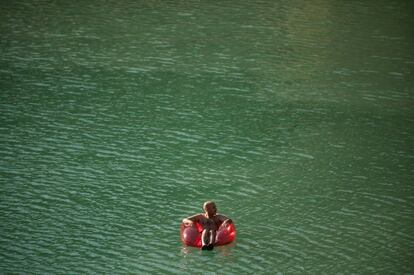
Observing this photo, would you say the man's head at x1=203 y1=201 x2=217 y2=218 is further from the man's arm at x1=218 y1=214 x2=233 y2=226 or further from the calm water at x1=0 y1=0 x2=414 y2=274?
the calm water at x1=0 y1=0 x2=414 y2=274

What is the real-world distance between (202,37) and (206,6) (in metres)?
4.10

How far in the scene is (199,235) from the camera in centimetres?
1170

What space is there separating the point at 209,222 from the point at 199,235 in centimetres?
27

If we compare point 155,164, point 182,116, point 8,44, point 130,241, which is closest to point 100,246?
point 130,241

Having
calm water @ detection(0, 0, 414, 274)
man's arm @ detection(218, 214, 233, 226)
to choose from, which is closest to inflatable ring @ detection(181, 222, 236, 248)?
man's arm @ detection(218, 214, 233, 226)

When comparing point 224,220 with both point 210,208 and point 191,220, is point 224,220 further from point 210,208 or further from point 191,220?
point 191,220

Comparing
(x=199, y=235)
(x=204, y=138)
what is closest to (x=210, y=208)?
(x=199, y=235)

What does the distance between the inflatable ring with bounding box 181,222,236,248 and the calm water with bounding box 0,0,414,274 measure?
16 centimetres

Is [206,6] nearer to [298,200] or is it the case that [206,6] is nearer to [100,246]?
[298,200]

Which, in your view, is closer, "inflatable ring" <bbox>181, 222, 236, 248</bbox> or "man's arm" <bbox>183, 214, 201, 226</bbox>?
"inflatable ring" <bbox>181, 222, 236, 248</bbox>

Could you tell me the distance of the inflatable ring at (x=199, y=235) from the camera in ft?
38.3

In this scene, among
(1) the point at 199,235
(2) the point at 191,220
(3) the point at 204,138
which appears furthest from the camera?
(3) the point at 204,138

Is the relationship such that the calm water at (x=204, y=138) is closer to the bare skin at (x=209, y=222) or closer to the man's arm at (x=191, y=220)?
the bare skin at (x=209, y=222)

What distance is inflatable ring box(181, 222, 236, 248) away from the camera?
1166 cm
